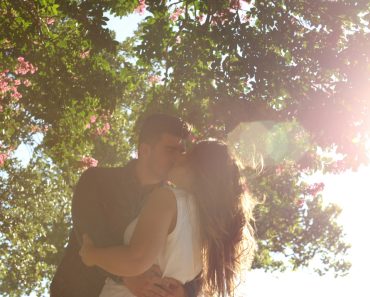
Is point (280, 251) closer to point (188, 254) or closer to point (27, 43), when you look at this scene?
point (27, 43)

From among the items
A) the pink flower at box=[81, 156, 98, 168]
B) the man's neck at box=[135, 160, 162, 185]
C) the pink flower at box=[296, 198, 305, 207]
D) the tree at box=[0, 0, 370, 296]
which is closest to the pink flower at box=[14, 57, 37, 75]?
the tree at box=[0, 0, 370, 296]

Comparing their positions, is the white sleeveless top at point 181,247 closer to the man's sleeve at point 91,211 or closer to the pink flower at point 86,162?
the man's sleeve at point 91,211

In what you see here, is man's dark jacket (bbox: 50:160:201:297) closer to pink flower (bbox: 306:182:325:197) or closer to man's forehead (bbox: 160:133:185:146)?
man's forehead (bbox: 160:133:185:146)

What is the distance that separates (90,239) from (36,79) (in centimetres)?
710

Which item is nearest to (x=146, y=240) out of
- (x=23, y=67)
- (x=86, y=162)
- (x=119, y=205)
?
(x=119, y=205)

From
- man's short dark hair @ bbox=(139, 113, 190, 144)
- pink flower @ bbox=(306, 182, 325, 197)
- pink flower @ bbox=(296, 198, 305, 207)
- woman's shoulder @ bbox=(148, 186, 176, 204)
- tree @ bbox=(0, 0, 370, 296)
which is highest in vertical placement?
pink flower @ bbox=(296, 198, 305, 207)

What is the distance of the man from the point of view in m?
3.61

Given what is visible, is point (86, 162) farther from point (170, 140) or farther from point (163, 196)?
point (163, 196)

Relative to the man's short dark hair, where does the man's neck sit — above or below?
below

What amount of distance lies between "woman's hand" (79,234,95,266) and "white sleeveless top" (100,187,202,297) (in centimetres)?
21

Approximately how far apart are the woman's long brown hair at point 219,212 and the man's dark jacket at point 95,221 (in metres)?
0.20

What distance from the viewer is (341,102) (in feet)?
28.5

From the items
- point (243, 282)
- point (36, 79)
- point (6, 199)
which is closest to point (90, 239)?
point (243, 282)

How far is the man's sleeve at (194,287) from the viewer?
3662 millimetres
